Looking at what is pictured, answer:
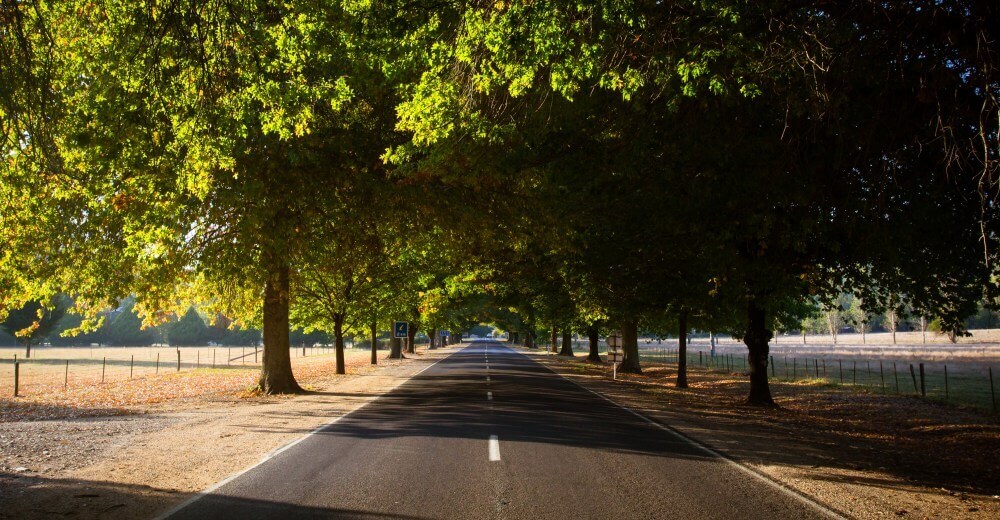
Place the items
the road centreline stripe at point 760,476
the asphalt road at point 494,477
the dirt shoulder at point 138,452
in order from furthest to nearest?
the dirt shoulder at point 138,452 < the road centreline stripe at point 760,476 < the asphalt road at point 494,477

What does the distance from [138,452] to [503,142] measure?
757 cm

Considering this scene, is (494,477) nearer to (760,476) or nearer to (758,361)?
(760,476)

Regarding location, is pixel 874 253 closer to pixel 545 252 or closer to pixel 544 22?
pixel 544 22

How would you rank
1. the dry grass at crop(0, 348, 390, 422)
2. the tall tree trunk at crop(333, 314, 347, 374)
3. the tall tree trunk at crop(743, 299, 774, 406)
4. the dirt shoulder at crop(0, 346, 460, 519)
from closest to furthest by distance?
the dirt shoulder at crop(0, 346, 460, 519) < the dry grass at crop(0, 348, 390, 422) < the tall tree trunk at crop(743, 299, 774, 406) < the tall tree trunk at crop(333, 314, 347, 374)

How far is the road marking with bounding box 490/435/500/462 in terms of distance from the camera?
30.7 ft

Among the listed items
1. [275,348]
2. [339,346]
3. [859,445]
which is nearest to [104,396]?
[275,348]

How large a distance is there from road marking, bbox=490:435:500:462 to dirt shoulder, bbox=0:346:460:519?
337 cm

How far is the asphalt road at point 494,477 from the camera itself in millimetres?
6613

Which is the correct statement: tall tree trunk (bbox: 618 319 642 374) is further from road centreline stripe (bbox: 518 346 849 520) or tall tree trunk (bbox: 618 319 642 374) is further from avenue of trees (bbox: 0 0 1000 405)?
road centreline stripe (bbox: 518 346 849 520)

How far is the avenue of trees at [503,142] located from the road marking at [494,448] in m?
4.75

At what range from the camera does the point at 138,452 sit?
34.1ft

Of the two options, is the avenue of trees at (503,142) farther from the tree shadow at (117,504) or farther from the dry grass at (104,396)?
the tree shadow at (117,504)

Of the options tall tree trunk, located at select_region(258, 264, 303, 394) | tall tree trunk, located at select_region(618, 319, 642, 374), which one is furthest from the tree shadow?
tall tree trunk, located at select_region(618, 319, 642, 374)

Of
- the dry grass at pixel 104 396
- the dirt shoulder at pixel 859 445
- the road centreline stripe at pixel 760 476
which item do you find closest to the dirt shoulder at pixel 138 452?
the dry grass at pixel 104 396
